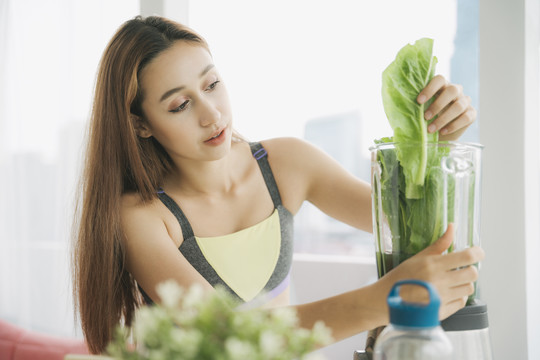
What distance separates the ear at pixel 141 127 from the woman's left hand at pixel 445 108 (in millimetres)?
761

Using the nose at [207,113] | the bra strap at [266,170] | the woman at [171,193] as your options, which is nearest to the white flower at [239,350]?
the woman at [171,193]

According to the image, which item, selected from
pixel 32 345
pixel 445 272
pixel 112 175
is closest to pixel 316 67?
pixel 112 175

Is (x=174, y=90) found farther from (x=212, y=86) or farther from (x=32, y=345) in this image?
(x=32, y=345)

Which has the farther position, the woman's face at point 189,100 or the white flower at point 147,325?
the woman's face at point 189,100

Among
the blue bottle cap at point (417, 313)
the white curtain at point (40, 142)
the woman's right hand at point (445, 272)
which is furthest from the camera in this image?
the white curtain at point (40, 142)

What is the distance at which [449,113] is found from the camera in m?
0.72

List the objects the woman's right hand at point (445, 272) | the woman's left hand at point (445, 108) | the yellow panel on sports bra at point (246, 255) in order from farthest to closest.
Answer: the yellow panel on sports bra at point (246, 255), the woman's left hand at point (445, 108), the woman's right hand at point (445, 272)

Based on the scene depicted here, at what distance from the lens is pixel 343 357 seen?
1.85m

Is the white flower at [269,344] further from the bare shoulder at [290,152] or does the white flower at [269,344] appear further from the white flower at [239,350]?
the bare shoulder at [290,152]

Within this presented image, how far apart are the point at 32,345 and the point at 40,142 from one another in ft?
3.25

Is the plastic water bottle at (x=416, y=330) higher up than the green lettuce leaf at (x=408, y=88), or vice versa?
the green lettuce leaf at (x=408, y=88)

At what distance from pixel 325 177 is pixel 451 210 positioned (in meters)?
0.71

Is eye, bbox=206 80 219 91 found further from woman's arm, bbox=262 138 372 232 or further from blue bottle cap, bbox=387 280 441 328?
blue bottle cap, bbox=387 280 441 328

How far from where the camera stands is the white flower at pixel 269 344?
0.30 metres
